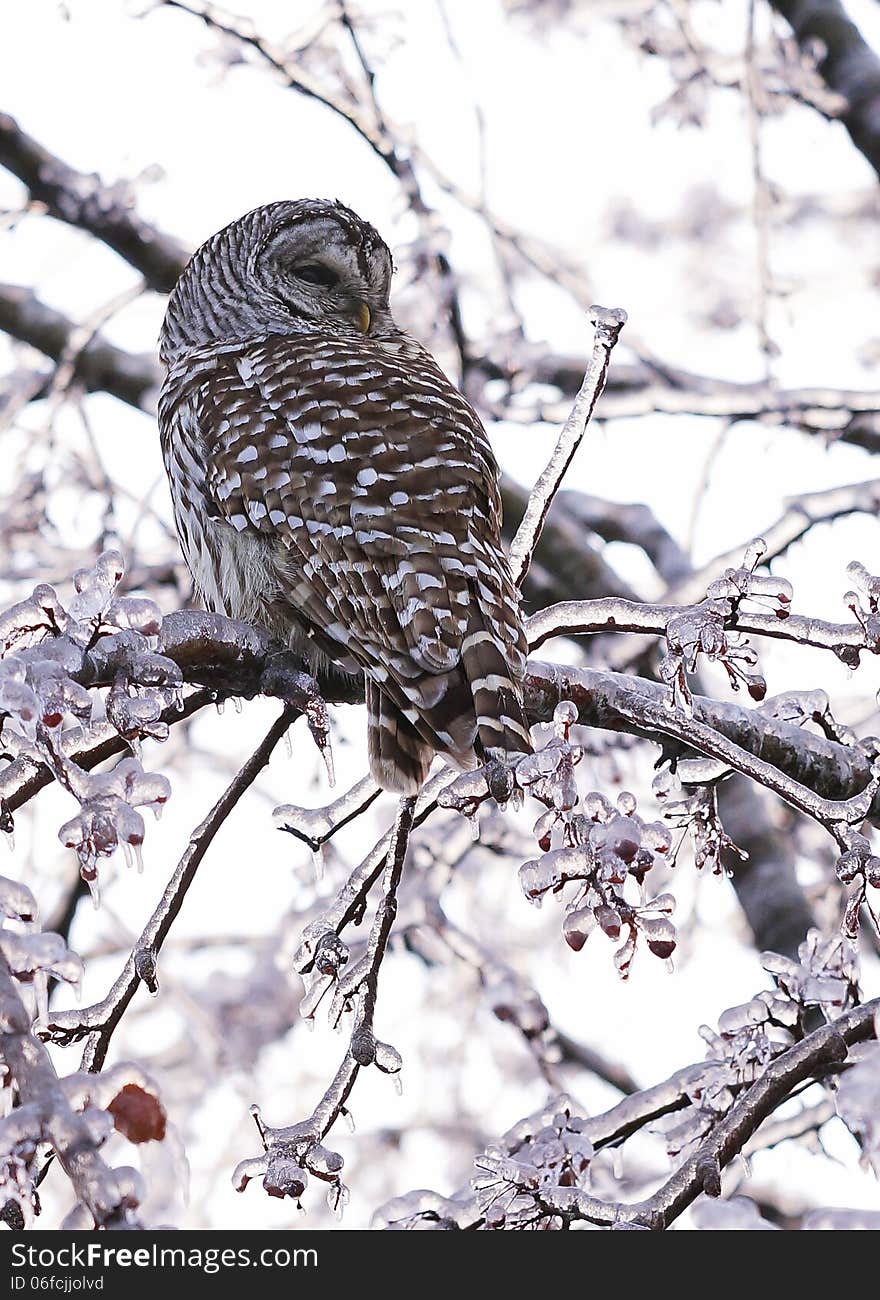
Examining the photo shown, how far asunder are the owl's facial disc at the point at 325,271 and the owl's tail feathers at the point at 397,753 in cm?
158

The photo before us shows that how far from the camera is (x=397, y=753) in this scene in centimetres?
208

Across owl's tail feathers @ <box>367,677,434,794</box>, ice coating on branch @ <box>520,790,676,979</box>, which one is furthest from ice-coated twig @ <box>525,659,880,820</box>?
ice coating on branch @ <box>520,790,676,979</box>

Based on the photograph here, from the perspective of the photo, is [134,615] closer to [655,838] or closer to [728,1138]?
[655,838]

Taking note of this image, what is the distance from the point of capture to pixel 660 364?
4590 millimetres

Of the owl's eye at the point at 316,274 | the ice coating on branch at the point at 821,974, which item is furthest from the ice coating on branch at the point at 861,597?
the owl's eye at the point at 316,274

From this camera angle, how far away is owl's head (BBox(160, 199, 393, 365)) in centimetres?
340

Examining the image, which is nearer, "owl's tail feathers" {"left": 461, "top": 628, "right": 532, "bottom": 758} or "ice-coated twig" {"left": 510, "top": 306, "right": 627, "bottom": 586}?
"owl's tail feathers" {"left": 461, "top": 628, "right": 532, "bottom": 758}

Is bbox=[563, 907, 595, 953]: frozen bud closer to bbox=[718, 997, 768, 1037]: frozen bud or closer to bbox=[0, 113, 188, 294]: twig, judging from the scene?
bbox=[718, 997, 768, 1037]: frozen bud

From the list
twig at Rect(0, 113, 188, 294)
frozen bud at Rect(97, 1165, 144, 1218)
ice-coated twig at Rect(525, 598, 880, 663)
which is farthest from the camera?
twig at Rect(0, 113, 188, 294)

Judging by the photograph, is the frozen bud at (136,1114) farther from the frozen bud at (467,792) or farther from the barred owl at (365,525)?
the barred owl at (365,525)

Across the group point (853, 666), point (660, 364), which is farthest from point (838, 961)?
point (660, 364)

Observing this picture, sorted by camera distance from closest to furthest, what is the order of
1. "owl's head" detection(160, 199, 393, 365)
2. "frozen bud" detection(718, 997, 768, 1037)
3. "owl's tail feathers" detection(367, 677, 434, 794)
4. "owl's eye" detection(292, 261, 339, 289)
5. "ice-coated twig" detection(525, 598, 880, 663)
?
"ice-coated twig" detection(525, 598, 880, 663), "frozen bud" detection(718, 997, 768, 1037), "owl's tail feathers" detection(367, 677, 434, 794), "owl's head" detection(160, 199, 393, 365), "owl's eye" detection(292, 261, 339, 289)

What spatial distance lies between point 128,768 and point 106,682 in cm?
15

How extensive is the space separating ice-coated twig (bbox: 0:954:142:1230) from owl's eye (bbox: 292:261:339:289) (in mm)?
2698
